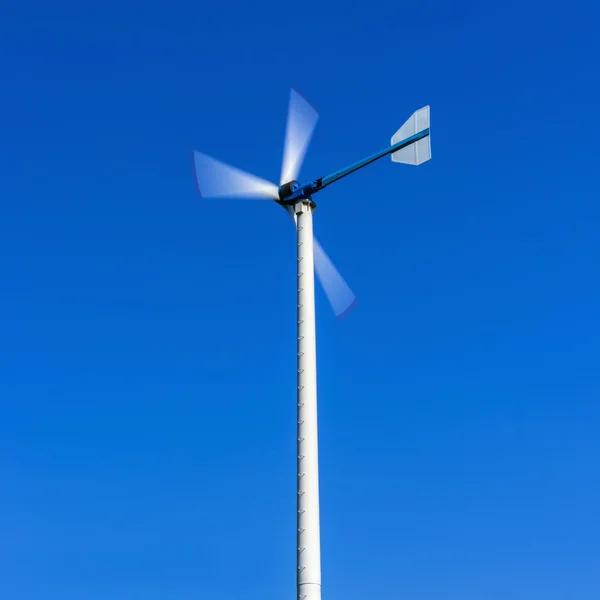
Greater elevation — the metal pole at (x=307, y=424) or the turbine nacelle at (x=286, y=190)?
the turbine nacelle at (x=286, y=190)

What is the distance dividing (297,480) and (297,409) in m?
2.69

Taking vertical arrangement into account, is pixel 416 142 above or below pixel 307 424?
above

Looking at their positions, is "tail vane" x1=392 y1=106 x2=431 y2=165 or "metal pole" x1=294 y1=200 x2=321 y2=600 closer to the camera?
"metal pole" x1=294 y1=200 x2=321 y2=600

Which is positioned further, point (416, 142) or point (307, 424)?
point (416, 142)

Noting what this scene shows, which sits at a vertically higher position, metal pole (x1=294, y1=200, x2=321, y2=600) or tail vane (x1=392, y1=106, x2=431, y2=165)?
tail vane (x1=392, y1=106, x2=431, y2=165)

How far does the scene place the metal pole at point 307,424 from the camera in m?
27.5

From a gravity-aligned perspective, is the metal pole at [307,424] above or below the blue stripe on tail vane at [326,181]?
below

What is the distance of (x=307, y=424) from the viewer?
29.6m

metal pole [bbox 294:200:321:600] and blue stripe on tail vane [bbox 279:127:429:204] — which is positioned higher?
blue stripe on tail vane [bbox 279:127:429:204]

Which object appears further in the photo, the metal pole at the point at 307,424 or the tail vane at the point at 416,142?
the tail vane at the point at 416,142

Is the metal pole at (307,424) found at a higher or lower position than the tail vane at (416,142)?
lower

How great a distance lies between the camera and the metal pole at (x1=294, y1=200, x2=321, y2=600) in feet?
90.2

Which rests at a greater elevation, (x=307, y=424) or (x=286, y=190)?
(x=286, y=190)

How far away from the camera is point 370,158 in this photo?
3328 cm
